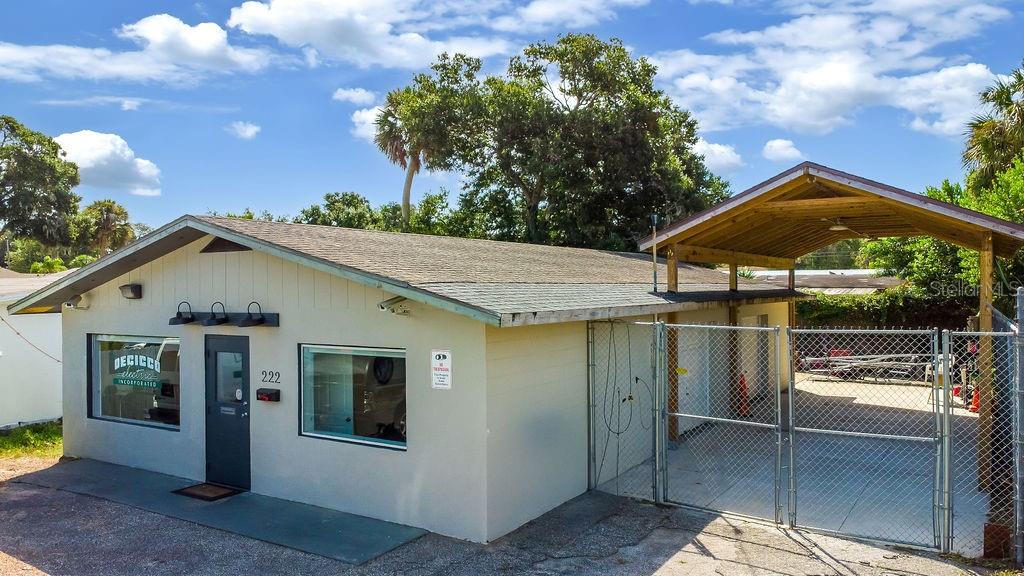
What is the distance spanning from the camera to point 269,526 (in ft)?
22.6

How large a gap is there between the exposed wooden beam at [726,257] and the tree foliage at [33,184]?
113 ft

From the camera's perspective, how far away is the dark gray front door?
8125mm

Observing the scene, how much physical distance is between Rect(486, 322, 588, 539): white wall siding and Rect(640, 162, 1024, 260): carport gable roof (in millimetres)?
2895

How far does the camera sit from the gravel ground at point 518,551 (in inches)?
228

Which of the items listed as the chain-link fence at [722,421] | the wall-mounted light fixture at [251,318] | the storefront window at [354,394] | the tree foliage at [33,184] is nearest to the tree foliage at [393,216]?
→ the tree foliage at [33,184]

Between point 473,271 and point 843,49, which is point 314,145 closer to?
point 843,49

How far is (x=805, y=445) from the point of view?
1070cm

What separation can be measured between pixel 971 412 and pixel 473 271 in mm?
11307

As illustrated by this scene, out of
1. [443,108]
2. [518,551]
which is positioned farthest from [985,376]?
[443,108]

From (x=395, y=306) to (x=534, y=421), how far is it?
74.3 inches

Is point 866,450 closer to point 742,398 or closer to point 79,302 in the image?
point 742,398

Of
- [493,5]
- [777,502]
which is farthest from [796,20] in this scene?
[777,502]

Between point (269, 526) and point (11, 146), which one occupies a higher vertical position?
point (11, 146)

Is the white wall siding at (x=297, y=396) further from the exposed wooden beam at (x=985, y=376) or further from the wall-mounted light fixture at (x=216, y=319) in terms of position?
the exposed wooden beam at (x=985, y=376)
